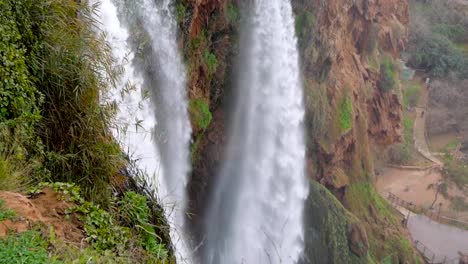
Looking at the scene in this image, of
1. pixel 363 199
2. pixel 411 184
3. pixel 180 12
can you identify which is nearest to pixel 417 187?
pixel 411 184

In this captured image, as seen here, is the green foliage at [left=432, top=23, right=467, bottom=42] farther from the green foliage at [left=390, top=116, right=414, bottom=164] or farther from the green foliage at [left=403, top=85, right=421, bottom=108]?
the green foliage at [left=390, top=116, right=414, bottom=164]

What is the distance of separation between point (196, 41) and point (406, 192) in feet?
52.5

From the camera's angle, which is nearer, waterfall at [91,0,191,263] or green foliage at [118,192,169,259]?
green foliage at [118,192,169,259]

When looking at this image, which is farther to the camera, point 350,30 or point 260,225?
point 350,30

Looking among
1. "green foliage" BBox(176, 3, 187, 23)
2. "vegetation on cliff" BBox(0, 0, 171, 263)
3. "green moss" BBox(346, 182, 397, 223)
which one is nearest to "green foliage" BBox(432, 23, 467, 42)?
"green moss" BBox(346, 182, 397, 223)

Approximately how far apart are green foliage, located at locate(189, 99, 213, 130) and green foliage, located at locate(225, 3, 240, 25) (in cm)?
251

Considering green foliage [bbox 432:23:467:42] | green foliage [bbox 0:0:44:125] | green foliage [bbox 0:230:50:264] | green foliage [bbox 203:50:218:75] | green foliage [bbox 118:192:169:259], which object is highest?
green foliage [bbox 432:23:467:42]

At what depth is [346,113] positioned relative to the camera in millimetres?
14922

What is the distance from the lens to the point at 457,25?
32.7 metres

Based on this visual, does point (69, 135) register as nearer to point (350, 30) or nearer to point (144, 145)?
point (144, 145)

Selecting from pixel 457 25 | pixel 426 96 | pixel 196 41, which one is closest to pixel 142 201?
pixel 196 41

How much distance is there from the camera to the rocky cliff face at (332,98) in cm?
1105

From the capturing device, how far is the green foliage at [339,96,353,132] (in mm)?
14844

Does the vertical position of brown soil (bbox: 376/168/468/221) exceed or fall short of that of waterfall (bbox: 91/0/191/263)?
it falls short
